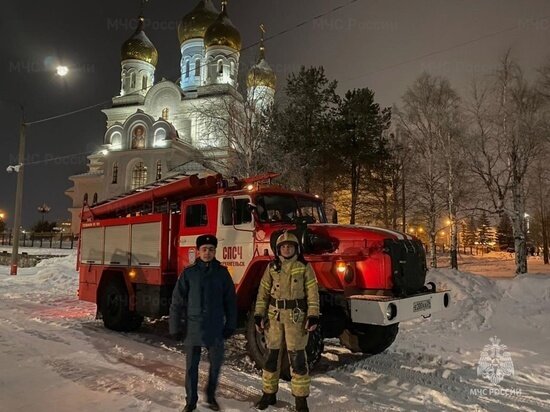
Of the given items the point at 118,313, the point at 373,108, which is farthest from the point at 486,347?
the point at 373,108

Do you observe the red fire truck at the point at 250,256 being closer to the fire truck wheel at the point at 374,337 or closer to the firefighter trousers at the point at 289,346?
the fire truck wheel at the point at 374,337

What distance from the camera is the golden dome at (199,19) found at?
51844 millimetres

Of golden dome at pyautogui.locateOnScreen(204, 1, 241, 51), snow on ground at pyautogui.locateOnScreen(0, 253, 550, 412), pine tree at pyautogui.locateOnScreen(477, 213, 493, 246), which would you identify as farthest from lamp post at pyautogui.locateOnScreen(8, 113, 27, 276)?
pine tree at pyautogui.locateOnScreen(477, 213, 493, 246)

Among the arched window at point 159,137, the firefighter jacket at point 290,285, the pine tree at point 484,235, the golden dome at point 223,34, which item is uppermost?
the golden dome at point 223,34

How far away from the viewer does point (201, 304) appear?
4.70 m

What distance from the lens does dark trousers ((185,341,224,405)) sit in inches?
183

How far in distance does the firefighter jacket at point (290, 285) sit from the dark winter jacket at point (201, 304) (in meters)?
0.46

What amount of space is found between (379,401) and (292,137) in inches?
859

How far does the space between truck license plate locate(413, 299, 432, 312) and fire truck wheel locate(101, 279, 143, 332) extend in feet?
19.7

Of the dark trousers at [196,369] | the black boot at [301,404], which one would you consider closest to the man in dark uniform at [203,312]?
the dark trousers at [196,369]

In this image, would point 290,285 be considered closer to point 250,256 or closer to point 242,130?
point 250,256

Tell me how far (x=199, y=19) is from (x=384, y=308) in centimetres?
5315

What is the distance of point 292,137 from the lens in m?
26.0

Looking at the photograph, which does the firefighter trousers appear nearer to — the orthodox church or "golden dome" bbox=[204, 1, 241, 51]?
the orthodox church
